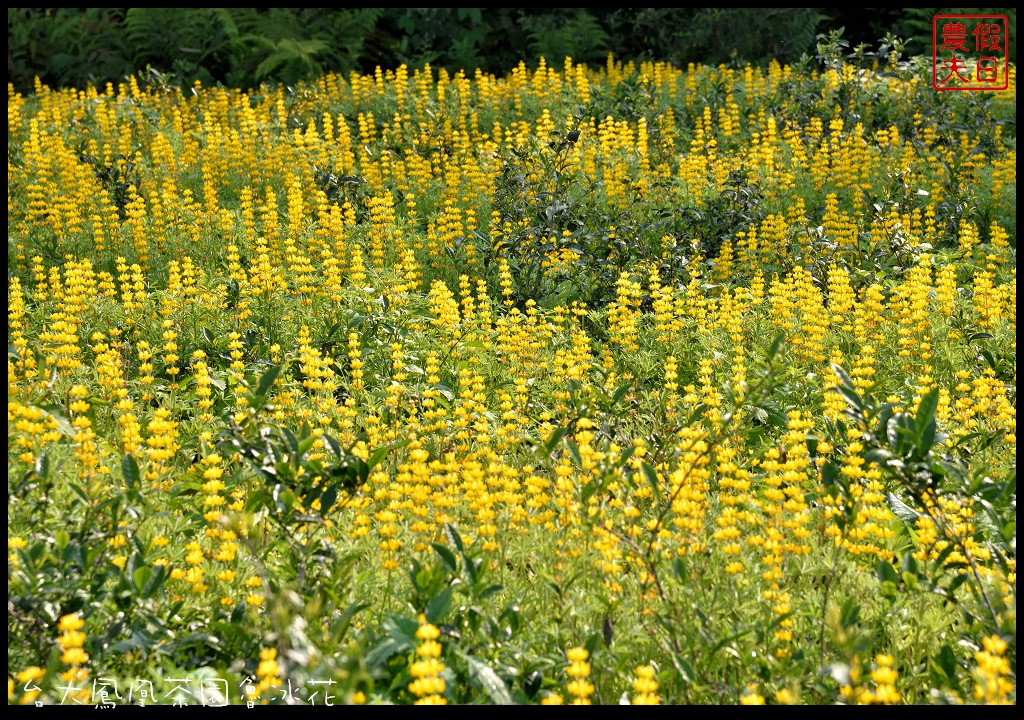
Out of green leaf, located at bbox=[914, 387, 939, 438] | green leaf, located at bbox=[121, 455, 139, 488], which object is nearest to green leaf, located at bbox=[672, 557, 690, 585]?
green leaf, located at bbox=[914, 387, 939, 438]

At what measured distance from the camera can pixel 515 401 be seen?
5004mm

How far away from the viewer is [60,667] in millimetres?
2830

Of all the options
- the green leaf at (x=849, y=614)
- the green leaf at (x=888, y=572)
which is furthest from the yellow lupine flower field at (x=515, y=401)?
the green leaf at (x=849, y=614)

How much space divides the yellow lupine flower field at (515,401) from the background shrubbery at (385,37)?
8.66ft

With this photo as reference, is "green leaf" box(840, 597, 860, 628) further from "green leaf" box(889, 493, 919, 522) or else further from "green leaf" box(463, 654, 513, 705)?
"green leaf" box(889, 493, 919, 522)

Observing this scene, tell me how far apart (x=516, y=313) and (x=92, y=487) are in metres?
3.31

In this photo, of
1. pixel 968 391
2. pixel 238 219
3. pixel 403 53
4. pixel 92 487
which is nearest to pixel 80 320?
pixel 238 219

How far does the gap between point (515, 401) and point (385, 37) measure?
1096 cm

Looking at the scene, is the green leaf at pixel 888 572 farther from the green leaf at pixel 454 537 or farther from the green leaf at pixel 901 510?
the green leaf at pixel 454 537

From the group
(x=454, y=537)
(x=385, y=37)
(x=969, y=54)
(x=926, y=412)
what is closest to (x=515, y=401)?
(x=454, y=537)

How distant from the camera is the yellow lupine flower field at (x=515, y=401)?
2855mm

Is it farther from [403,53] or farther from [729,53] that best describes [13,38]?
[729,53]

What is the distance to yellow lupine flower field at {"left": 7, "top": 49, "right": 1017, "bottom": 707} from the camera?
2855 mm

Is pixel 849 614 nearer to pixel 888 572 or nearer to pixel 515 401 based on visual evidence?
pixel 888 572
